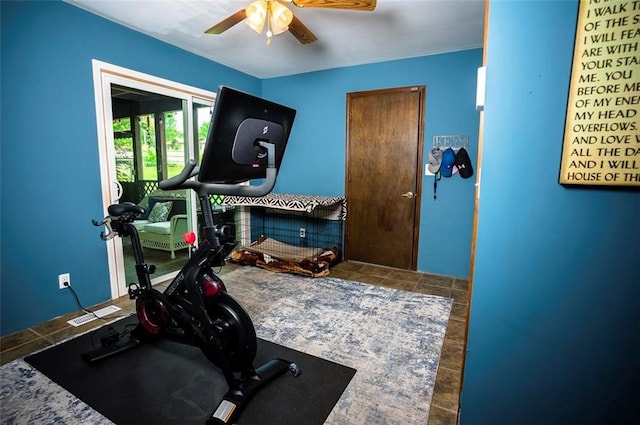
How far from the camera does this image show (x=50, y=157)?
232 cm

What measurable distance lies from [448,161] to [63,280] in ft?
12.8

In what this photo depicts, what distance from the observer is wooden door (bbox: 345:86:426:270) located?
141 inches

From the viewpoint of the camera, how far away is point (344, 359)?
6.30 ft

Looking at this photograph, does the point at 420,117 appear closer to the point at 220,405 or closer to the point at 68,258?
the point at 220,405

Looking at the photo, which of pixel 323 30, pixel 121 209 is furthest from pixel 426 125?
pixel 121 209

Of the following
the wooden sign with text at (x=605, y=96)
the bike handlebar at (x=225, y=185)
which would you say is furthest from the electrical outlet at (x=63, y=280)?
the wooden sign with text at (x=605, y=96)

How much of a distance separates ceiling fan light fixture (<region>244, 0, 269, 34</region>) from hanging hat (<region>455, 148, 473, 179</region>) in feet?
8.03

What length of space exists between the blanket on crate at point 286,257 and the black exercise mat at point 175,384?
1459 mm

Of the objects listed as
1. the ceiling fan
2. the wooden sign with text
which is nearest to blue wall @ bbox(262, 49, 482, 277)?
the ceiling fan

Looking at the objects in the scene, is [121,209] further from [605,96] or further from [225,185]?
[605,96]

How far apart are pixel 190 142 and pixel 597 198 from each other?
362 centimetres

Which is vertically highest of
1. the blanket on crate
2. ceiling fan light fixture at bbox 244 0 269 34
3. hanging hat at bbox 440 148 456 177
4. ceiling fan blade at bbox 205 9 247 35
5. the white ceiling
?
the white ceiling

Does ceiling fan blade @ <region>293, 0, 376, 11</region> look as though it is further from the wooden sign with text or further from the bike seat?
the bike seat

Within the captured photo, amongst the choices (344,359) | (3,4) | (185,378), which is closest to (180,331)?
(185,378)
